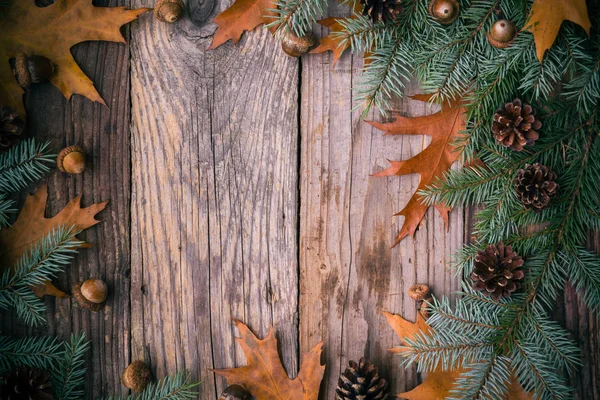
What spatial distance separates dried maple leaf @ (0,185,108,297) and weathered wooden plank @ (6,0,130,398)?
0.03m

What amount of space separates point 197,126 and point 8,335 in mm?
807

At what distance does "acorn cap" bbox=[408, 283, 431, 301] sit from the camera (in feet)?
4.33

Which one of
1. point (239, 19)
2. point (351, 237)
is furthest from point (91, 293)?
point (239, 19)

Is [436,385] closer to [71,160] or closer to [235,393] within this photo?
[235,393]

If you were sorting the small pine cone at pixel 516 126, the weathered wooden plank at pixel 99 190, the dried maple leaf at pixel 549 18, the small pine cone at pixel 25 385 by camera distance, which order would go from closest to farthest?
the dried maple leaf at pixel 549 18
the small pine cone at pixel 516 126
the small pine cone at pixel 25 385
the weathered wooden plank at pixel 99 190

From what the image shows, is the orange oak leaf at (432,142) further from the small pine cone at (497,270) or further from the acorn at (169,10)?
the acorn at (169,10)

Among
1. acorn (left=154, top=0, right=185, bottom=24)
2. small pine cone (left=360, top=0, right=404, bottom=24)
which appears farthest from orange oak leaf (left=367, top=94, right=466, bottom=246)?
acorn (left=154, top=0, right=185, bottom=24)

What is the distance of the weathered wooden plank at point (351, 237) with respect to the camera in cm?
135

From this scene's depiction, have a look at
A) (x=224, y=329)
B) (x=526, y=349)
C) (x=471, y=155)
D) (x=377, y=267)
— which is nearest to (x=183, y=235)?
(x=224, y=329)

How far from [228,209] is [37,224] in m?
0.53

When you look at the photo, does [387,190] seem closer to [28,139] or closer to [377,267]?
[377,267]

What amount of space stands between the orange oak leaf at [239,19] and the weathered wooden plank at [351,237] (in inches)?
6.8

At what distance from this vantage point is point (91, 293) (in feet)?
4.47

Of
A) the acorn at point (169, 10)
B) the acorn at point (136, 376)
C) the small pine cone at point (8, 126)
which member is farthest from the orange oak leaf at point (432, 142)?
the small pine cone at point (8, 126)
